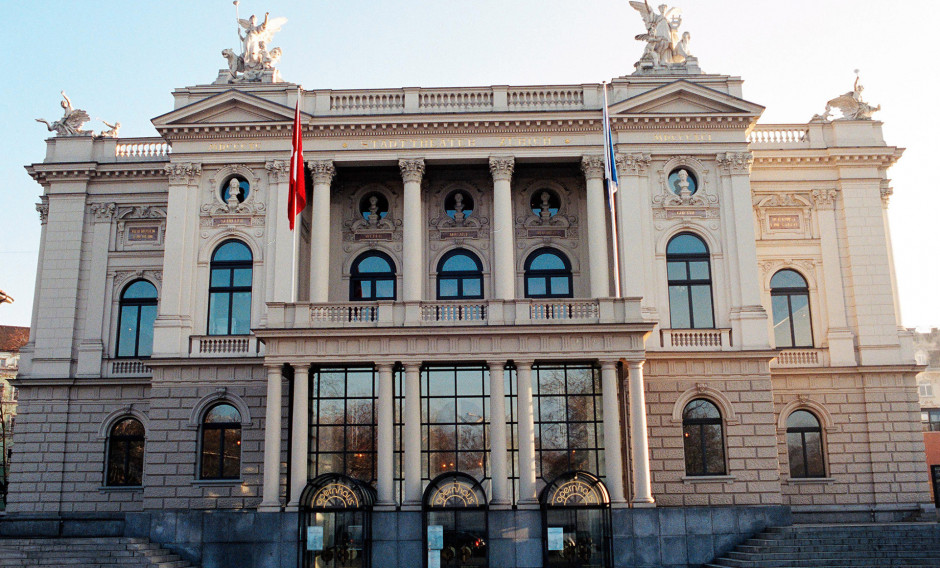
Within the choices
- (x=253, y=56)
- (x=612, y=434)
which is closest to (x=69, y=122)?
(x=253, y=56)

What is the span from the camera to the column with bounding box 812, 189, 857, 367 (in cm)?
3781

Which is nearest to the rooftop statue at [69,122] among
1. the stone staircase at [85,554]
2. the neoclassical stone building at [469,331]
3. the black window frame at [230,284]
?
the neoclassical stone building at [469,331]

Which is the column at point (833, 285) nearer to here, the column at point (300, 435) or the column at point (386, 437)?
the column at point (386, 437)

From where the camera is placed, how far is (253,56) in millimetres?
39375

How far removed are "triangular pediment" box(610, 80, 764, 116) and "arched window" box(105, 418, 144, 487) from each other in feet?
79.6

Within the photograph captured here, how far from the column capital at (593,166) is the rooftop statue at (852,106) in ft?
36.6

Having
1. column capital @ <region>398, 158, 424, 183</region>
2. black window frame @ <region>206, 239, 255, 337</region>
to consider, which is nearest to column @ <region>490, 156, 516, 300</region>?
column capital @ <region>398, 158, 424, 183</region>

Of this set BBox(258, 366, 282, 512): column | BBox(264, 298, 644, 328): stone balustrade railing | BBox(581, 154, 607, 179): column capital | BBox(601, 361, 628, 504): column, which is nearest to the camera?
BBox(601, 361, 628, 504): column

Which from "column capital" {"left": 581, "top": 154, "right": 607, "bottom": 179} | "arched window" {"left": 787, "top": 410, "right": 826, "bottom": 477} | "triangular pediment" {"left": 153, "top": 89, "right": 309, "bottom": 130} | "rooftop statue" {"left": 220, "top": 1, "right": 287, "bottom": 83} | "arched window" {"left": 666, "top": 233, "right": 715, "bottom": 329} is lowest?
"arched window" {"left": 787, "top": 410, "right": 826, "bottom": 477}

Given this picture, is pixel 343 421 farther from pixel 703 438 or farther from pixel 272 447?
pixel 703 438

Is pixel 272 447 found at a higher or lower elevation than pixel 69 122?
lower

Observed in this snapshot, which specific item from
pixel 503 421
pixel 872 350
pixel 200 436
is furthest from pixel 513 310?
pixel 872 350

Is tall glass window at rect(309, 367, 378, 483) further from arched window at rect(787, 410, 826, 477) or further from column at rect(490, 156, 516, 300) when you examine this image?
arched window at rect(787, 410, 826, 477)

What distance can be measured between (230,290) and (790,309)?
23520 millimetres
